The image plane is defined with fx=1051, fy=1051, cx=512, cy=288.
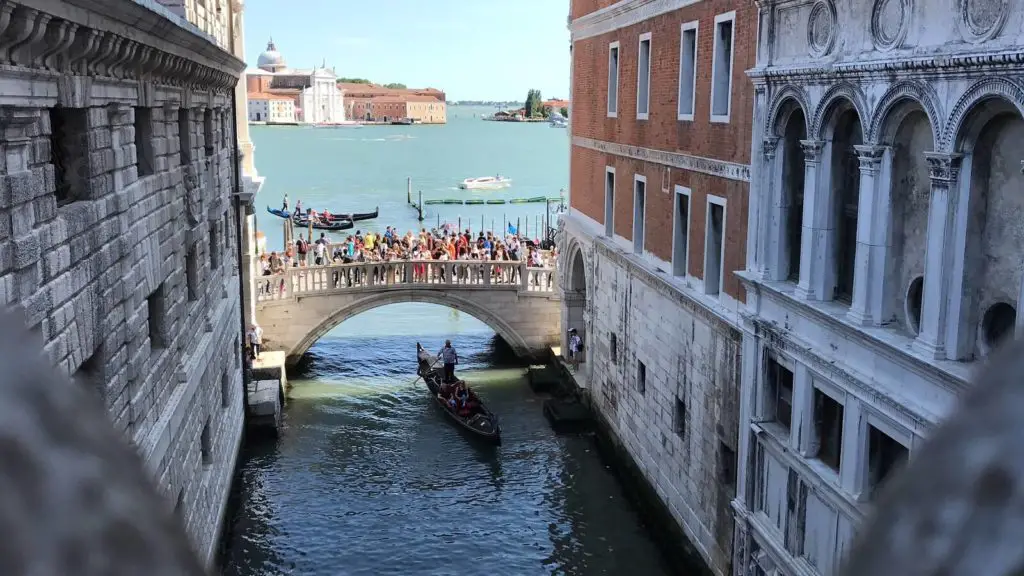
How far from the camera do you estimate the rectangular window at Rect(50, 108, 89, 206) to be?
768 centimetres

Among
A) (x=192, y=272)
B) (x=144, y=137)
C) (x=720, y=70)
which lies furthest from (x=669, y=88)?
(x=144, y=137)

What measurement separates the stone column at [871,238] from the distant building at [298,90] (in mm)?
170435

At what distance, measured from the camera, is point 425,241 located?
29.1 metres

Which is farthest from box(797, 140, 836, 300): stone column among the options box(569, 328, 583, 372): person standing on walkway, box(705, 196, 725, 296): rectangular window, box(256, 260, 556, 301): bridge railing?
box(256, 260, 556, 301): bridge railing

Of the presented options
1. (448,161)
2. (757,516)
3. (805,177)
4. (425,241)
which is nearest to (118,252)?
(805,177)

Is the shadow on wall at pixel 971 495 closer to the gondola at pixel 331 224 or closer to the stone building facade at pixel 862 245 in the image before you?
the stone building facade at pixel 862 245

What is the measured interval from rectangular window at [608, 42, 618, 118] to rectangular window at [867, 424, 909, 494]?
10.2 metres

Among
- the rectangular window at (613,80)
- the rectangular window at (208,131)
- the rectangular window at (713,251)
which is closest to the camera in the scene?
the rectangular window at (713,251)

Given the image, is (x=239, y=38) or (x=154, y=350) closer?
(x=154, y=350)

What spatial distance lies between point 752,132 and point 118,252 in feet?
23.6

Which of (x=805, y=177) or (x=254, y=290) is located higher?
(x=805, y=177)

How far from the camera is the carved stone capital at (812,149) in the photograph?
10555 mm

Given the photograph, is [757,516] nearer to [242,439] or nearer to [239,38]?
[242,439]

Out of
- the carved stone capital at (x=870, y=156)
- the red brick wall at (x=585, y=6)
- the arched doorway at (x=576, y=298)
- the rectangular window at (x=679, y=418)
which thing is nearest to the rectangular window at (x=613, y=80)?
the red brick wall at (x=585, y=6)
